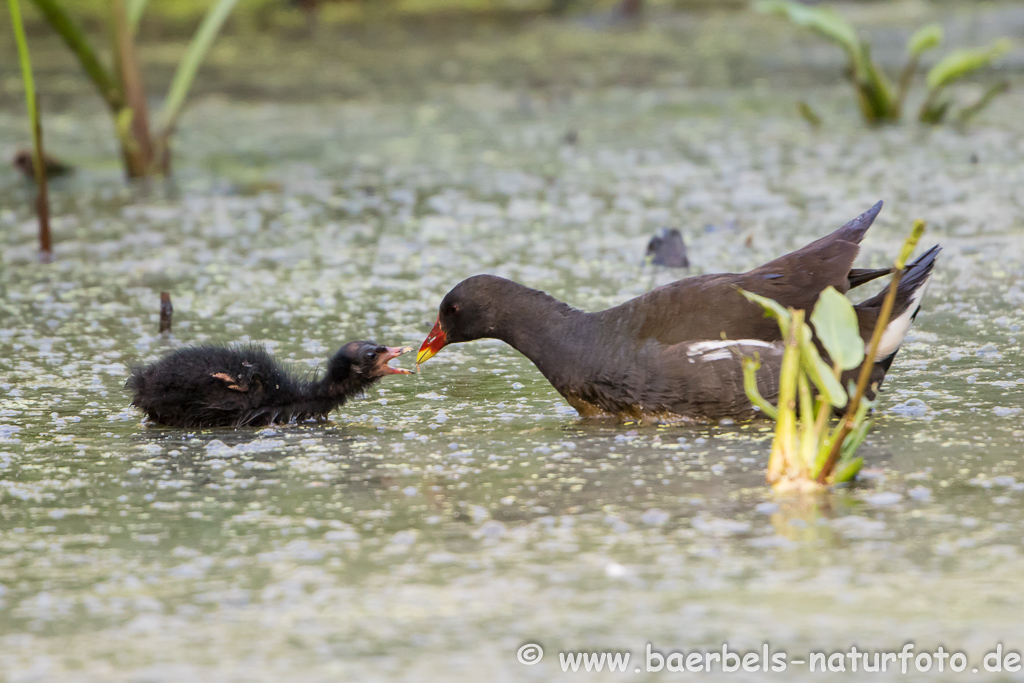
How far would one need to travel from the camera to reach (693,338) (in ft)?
16.7

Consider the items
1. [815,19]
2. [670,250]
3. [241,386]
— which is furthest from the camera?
[815,19]

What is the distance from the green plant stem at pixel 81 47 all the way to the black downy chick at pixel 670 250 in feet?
13.2

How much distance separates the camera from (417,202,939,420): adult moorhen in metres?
5.07

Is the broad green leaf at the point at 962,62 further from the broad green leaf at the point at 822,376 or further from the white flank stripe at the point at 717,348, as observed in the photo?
the broad green leaf at the point at 822,376

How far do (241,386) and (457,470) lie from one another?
111cm

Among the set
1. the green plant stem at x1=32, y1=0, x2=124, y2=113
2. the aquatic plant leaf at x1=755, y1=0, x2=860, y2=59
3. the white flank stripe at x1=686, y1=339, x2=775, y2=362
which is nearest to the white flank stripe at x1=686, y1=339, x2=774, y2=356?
the white flank stripe at x1=686, y1=339, x2=775, y2=362

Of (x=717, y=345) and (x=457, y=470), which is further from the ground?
(x=717, y=345)

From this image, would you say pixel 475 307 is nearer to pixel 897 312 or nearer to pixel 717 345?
pixel 717 345

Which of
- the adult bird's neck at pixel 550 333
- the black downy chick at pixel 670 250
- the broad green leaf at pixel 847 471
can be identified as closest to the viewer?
the broad green leaf at pixel 847 471

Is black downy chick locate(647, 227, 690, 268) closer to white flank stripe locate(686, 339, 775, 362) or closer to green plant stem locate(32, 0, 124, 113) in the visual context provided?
white flank stripe locate(686, 339, 775, 362)
